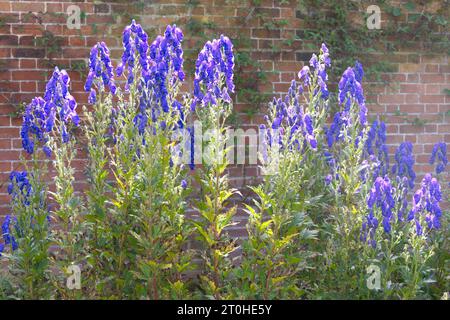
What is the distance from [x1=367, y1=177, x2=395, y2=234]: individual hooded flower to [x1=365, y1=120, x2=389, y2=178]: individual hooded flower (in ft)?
2.26

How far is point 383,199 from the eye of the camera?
132 inches

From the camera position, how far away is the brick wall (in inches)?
189

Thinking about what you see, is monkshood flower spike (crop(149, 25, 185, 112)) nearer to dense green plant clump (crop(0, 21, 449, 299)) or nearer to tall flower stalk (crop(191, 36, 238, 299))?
dense green plant clump (crop(0, 21, 449, 299))

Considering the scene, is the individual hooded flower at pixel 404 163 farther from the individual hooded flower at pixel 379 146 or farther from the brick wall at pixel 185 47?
the brick wall at pixel 185 47

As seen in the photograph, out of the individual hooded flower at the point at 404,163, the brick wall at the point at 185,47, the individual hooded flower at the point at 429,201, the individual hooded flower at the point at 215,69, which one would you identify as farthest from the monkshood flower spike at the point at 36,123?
the individual hooded flower at the point at 404,163

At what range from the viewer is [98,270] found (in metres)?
3.30

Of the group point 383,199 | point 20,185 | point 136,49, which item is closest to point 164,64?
point 136,49

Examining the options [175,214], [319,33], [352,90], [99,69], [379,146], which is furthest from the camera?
[319,33]

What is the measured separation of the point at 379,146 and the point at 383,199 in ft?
2.91

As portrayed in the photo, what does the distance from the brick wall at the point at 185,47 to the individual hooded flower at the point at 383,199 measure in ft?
6.35

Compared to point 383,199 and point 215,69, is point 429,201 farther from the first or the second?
point 215,69

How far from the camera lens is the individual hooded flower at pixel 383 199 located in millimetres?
3320

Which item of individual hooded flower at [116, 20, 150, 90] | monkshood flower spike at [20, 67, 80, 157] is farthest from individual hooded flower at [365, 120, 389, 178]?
monkshood flower spike at [20, 67, 80, 157]
